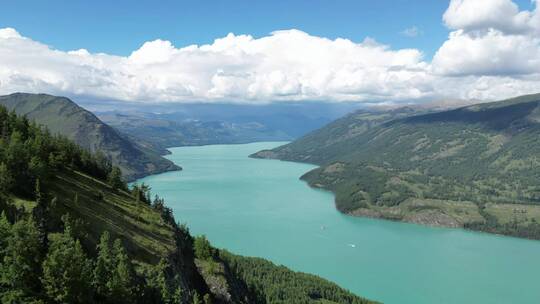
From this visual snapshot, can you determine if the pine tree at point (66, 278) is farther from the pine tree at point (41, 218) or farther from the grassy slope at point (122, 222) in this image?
the grassy slope at point (122, 222)

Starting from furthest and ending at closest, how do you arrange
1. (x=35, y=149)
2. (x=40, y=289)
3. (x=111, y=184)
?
(x=111, y=184)
(x=35, y=149)
(x=40, y=289)

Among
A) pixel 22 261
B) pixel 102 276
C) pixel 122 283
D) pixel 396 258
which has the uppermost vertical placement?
pixel 22 261

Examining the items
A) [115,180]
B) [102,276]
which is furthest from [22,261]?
[115,180]

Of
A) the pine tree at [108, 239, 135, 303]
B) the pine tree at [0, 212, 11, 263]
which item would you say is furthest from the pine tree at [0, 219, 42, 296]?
the pine tree at [108, 239, 135, 303]

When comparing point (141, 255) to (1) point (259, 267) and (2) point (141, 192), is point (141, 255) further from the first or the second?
(1) point (259, 267)

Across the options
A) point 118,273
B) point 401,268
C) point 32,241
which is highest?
point 32,241

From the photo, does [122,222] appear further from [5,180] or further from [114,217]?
[5,180]

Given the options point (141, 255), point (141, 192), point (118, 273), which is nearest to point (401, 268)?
point (141, 192)
